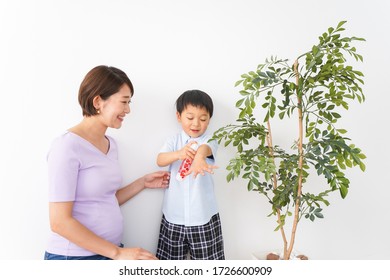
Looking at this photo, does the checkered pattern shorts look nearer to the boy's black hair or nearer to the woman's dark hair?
the boy's black hair

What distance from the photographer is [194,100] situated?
1508 millimetres

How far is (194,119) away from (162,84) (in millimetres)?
286

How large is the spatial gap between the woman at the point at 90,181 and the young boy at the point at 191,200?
0.23 meters

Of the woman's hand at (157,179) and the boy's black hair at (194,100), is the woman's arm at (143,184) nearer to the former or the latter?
the woman's hand at (157,179)

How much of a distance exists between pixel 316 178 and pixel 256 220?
442mm

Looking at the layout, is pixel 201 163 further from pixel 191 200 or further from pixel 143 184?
pixel 143 184

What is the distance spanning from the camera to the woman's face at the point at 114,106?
138 cm

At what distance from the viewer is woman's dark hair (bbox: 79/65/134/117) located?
134 centimetres

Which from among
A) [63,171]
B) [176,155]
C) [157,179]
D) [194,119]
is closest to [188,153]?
[176,155]

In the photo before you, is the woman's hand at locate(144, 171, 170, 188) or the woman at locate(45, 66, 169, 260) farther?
the woman's hand at locate(144, 171, 170, 188)

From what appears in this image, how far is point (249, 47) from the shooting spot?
→ 171cm

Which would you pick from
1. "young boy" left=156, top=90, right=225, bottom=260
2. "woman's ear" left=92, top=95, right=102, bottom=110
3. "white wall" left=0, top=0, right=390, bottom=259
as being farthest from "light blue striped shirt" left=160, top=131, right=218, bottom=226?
"woman's ear" left=92, top=95, right=102, bottom=110
